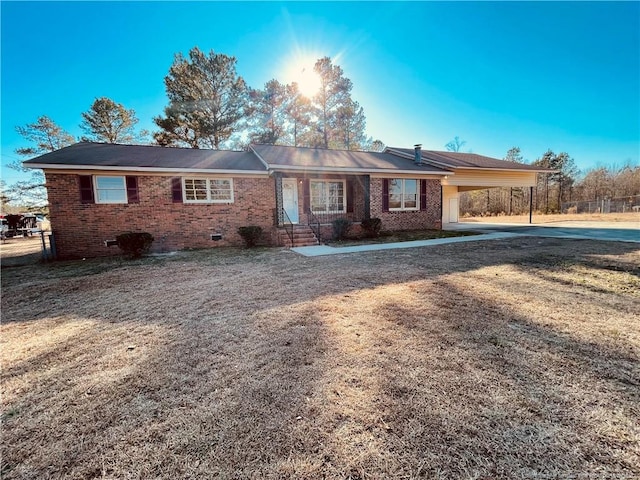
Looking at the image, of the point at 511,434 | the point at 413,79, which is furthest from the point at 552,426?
the point at 413,79

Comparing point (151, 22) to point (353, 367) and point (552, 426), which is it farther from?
point (552, 426)

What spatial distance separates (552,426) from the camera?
1.76m

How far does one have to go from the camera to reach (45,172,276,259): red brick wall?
926 cm

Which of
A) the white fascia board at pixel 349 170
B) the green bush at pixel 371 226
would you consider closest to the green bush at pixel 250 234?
the white fascia board at pixel 349 170

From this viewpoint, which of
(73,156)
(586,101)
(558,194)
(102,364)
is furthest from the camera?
(558,194)

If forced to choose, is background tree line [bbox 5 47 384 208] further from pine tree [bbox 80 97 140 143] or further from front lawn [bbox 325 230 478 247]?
front lawn [bbox 325 230 478 247]

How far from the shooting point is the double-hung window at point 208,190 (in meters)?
10.7

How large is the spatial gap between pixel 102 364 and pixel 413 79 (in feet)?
58.2

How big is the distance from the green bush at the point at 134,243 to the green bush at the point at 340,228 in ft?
21.7

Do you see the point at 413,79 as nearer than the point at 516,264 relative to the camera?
No

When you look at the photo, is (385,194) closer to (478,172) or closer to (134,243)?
(478,172)

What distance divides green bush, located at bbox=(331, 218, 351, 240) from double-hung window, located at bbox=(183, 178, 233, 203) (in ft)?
14.2

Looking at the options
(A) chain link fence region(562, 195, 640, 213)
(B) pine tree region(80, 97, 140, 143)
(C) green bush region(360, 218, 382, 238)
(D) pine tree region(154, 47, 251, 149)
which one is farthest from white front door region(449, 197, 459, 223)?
(B) pine tree region(80, 97, 140, 143)

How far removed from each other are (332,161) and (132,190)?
318 inches
